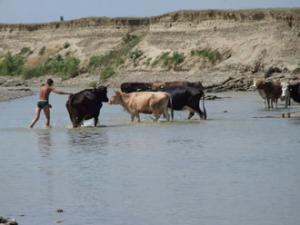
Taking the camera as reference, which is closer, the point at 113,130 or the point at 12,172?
the point at 12,172

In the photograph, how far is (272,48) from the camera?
5053 cm

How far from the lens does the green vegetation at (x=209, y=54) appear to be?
5367 cm

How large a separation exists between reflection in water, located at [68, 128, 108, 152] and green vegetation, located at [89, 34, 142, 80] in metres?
37.5

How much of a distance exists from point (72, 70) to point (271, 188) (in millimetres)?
51591

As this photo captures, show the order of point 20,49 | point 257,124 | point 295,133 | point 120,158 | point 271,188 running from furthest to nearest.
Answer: point 20,49 < point 257,124 < point 295,133 < point 120,158 < point 271,188

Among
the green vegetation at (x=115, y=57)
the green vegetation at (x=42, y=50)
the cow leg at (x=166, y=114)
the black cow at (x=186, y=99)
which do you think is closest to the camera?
the cow leg at (x=166, y=114)

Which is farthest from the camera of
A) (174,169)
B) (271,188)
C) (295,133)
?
(295,133)

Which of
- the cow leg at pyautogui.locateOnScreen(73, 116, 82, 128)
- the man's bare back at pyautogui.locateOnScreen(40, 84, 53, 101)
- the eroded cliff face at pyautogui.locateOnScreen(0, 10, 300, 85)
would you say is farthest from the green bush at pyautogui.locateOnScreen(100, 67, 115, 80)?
the man's bare back at pyautogui.locateOnScreen(40, 84, 53, 101)

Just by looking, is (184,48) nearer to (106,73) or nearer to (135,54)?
(135,54)

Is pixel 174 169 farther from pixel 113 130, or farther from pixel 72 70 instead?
pixel 72 70

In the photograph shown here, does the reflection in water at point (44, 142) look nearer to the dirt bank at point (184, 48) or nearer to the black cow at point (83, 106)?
the black cow at point (83, 106)

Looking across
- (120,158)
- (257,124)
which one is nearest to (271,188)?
(120,158)

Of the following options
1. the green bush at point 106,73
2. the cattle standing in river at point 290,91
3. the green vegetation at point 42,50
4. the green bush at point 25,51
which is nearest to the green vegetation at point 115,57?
the green bush at point 106,73

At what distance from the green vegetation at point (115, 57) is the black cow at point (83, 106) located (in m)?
36.9
